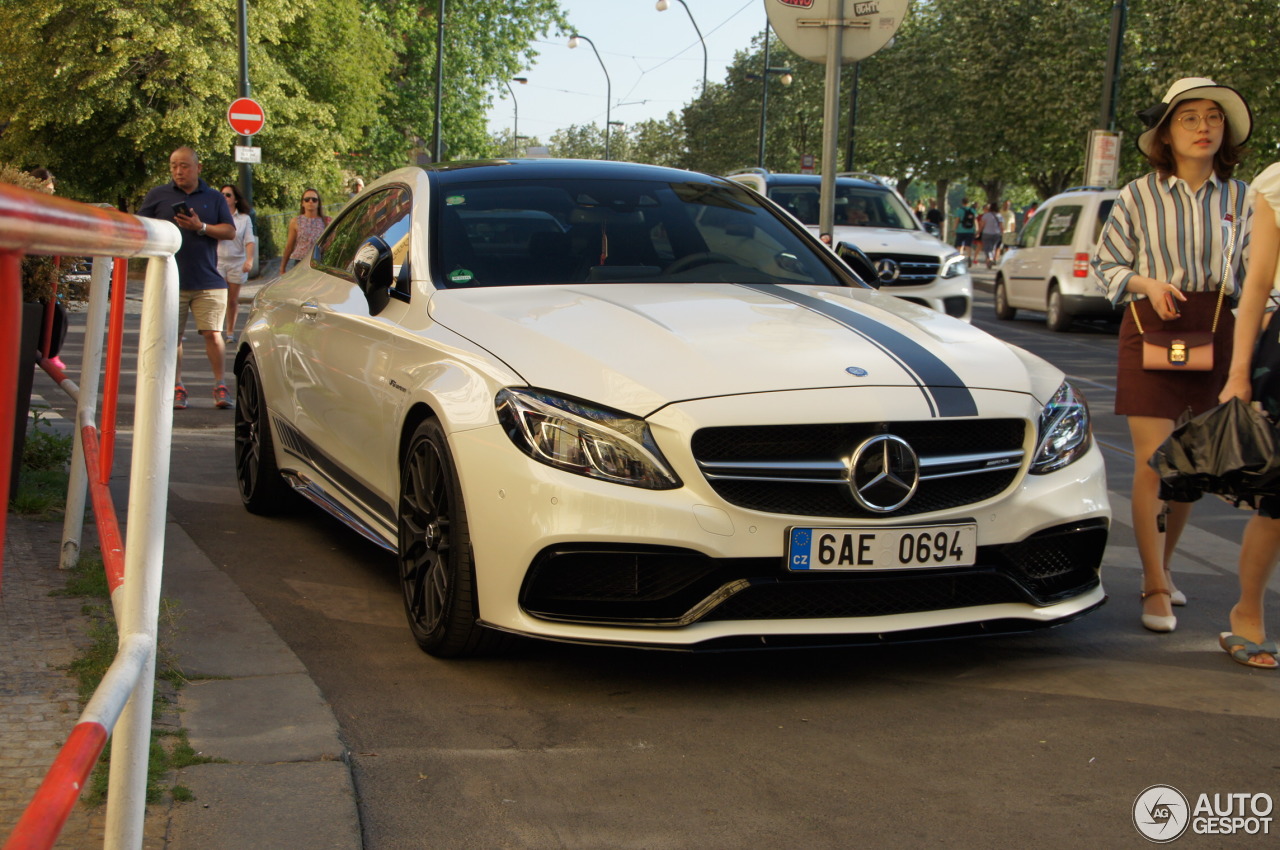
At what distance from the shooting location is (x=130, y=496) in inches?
86.7

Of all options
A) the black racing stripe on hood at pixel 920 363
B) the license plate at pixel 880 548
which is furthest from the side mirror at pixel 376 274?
the license plate at pixel 880 548

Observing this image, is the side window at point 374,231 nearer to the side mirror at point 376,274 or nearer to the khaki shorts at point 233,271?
the side mirror at point 376,274

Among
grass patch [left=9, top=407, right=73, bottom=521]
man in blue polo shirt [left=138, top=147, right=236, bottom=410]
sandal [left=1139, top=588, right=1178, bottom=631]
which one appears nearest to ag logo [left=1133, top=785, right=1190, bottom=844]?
sandal [left=1139, top=588, right=1178, bottom=631]

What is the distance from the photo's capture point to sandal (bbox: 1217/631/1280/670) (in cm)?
460

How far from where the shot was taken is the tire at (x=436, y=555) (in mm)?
4203

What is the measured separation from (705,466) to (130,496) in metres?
1.98

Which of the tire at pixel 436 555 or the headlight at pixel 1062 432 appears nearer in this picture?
the tire at pixel 436 555

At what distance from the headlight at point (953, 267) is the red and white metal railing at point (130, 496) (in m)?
13.2

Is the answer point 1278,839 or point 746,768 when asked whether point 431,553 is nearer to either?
point 746,768

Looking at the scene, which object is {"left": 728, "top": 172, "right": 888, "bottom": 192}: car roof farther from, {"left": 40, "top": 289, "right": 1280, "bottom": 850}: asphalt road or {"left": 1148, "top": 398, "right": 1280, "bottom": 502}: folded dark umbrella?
{"left": 1148, "top": 398, "right": 1280, "bottom": 502}: folded dark umbrella

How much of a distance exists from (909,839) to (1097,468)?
181cm

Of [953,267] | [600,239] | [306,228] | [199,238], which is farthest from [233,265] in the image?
[600,239]

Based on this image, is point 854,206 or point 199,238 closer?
point 199,238

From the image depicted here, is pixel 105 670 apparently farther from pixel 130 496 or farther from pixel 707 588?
pixel 130 496
